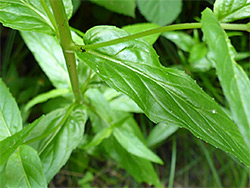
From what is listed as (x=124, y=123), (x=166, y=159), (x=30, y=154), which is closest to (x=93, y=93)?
(x=124, y=123)

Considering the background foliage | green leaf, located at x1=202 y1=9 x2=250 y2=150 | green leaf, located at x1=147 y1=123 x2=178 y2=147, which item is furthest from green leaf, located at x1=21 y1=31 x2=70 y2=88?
green leaf, located at x1=202 y1=9 x2=250 y2=150

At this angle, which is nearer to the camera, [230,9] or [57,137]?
[230,9]

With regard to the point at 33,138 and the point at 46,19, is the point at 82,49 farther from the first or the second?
the point at 33,138

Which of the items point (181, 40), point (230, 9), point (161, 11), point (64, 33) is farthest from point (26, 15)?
point (181, 40)

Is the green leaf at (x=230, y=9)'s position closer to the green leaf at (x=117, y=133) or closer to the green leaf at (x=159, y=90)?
the green leaf at (x=159, y=90)

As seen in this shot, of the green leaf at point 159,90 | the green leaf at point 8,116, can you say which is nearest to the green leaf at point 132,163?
the green leaf at point 8,116

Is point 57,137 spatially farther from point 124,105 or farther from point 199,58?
point 199,58
